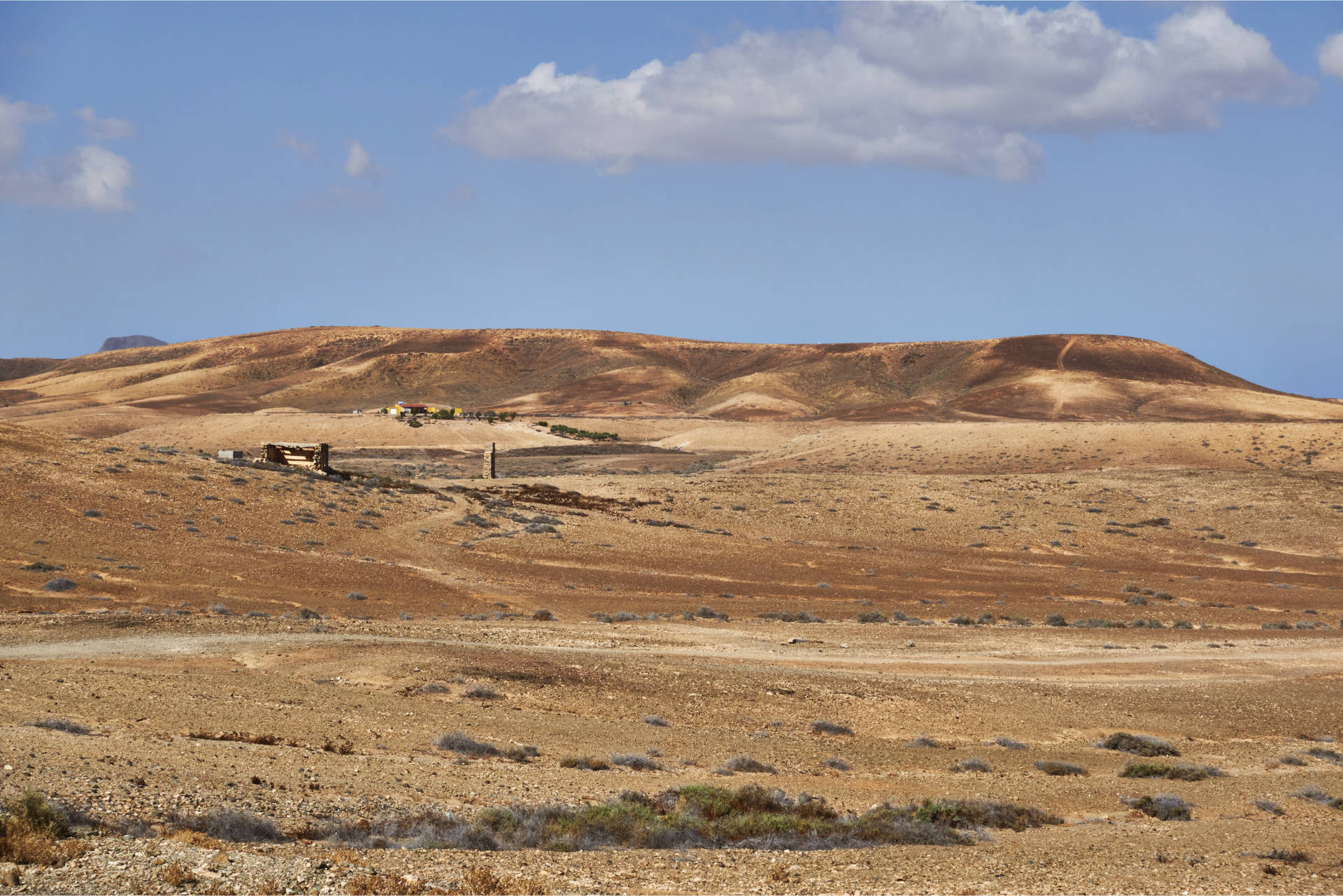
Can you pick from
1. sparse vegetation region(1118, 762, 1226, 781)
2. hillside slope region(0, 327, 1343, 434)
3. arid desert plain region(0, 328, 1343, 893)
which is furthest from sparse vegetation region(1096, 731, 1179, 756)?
hillside slope region(0, 327, 1343, 434)

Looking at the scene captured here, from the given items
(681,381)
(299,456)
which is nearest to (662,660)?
(299,456)

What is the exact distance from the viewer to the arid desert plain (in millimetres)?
9695

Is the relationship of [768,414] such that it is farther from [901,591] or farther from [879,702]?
[879,702]

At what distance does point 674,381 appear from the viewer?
543 ft

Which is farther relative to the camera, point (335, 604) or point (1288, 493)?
point (1288, 493)

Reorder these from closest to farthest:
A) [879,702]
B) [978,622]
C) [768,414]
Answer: [879,702] → [978,622] → [768,414]

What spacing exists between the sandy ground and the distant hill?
236 feet

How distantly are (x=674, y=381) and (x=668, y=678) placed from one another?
147 m

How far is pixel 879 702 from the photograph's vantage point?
18750 mm

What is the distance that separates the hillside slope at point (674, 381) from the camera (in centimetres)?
12256

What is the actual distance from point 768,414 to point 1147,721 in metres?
119

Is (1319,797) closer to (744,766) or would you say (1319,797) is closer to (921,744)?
(921,744)

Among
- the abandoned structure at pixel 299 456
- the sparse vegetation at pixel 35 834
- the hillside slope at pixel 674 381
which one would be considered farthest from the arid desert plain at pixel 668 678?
the hillside slope at pixel 674 381

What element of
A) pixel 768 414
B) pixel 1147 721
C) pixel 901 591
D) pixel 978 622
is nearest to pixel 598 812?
pixel 1147 721
